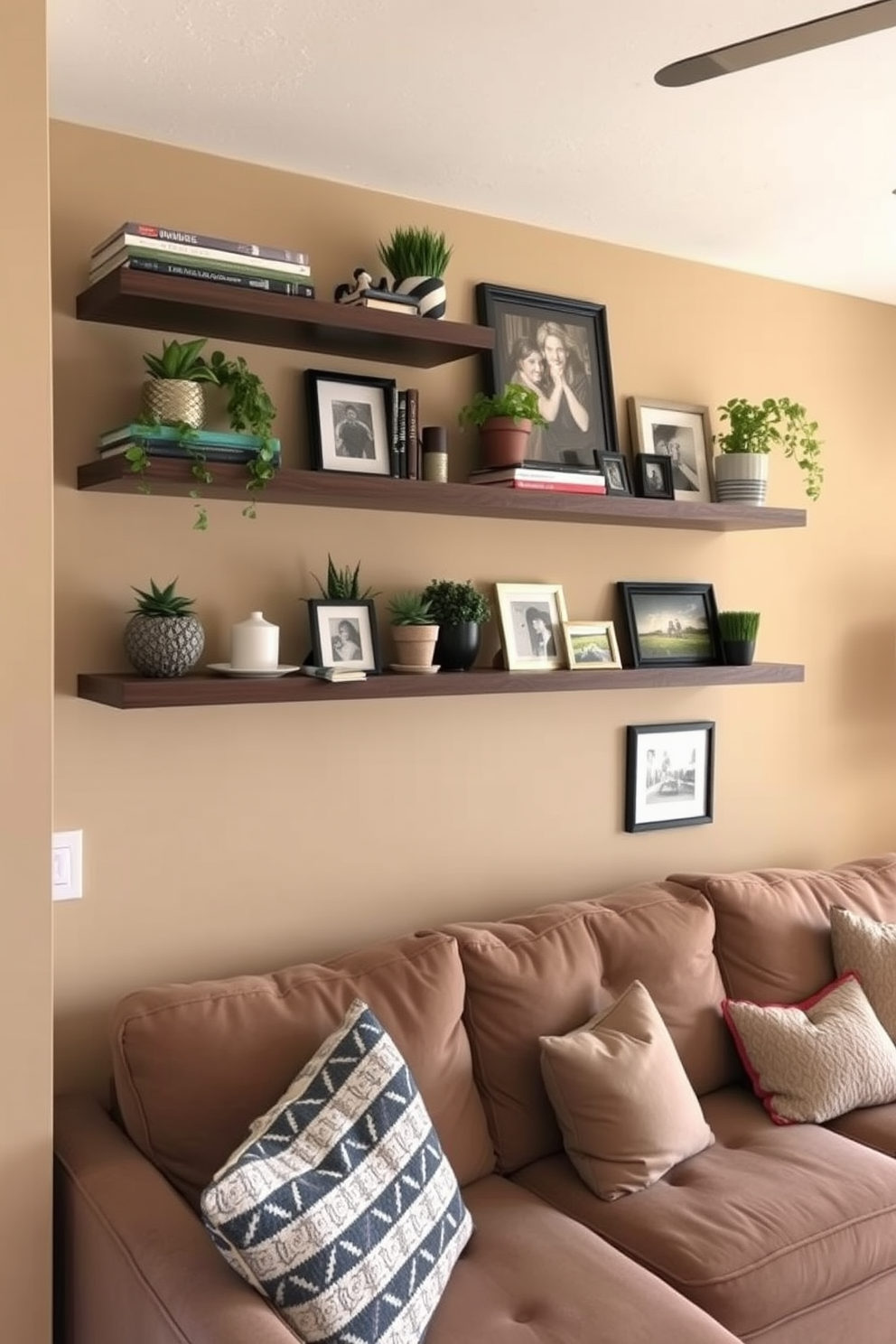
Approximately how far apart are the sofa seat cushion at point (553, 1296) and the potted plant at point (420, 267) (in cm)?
181

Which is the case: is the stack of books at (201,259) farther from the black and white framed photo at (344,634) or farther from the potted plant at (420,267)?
the black and white framed photo at (344,634)

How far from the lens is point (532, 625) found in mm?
2918

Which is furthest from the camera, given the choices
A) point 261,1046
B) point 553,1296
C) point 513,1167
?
point 513,1167

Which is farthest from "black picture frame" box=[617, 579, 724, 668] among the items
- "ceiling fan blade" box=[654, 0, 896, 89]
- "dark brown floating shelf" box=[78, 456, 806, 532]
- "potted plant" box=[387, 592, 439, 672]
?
"ceiling fan blade" box=[654, 0, 896, 89]

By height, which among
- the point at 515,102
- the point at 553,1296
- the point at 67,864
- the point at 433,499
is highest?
the point at 515,102

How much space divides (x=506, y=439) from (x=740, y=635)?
0.91 m

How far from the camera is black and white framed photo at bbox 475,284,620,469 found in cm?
287

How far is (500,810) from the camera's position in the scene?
2.96m

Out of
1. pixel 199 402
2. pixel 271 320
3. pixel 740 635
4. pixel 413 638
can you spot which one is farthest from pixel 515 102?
pixel 740 635

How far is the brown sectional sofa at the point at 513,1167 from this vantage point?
1.85 meters

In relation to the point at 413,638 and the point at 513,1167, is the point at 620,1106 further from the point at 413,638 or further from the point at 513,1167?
the point at 413,638

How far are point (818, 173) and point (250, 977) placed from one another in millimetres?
2091

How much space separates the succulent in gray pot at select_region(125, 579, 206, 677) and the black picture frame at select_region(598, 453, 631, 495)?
3.76ft

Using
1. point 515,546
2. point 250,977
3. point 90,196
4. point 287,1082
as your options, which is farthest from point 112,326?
point 287,1082
